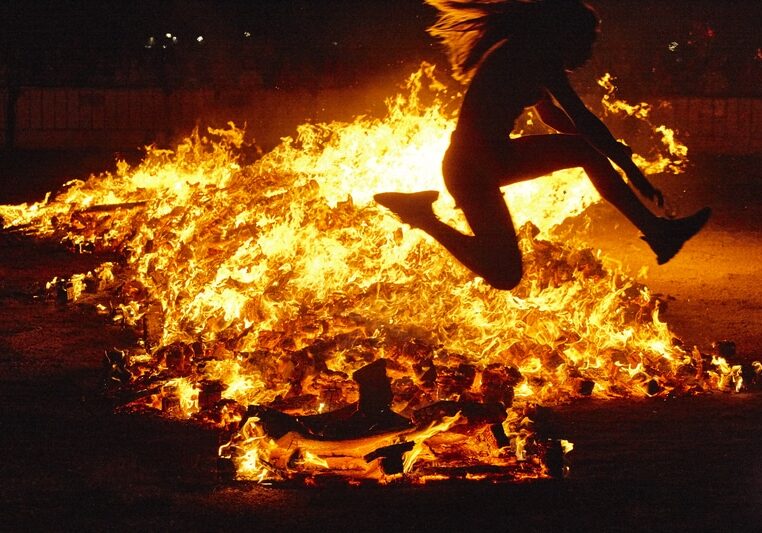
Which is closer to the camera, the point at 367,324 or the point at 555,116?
the point at 555,116

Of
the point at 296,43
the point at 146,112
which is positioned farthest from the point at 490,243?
the point at 296,43

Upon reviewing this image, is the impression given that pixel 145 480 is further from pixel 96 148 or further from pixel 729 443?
pixel 96 148

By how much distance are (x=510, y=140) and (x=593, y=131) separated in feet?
1.33

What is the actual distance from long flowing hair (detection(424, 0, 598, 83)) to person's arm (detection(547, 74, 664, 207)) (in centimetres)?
25

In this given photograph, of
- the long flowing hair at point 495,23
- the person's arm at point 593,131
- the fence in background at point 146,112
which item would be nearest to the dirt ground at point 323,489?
the person's arm at point 593,131

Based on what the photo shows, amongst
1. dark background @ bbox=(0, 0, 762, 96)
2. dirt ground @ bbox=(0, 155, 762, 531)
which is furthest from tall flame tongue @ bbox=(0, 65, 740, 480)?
dark background @ bbox=(0, 0, 762, 96)

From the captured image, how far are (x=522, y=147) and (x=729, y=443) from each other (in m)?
1.89

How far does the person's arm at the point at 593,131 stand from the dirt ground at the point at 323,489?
1335 mm

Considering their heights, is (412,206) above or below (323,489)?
above

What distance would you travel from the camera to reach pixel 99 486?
14.4 ft

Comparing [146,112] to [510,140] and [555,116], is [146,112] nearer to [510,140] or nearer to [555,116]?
[555,116]

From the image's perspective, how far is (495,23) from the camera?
475cm

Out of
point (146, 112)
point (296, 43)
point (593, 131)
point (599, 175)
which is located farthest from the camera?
point (296, 43)

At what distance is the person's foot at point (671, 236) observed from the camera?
4.73 meters
